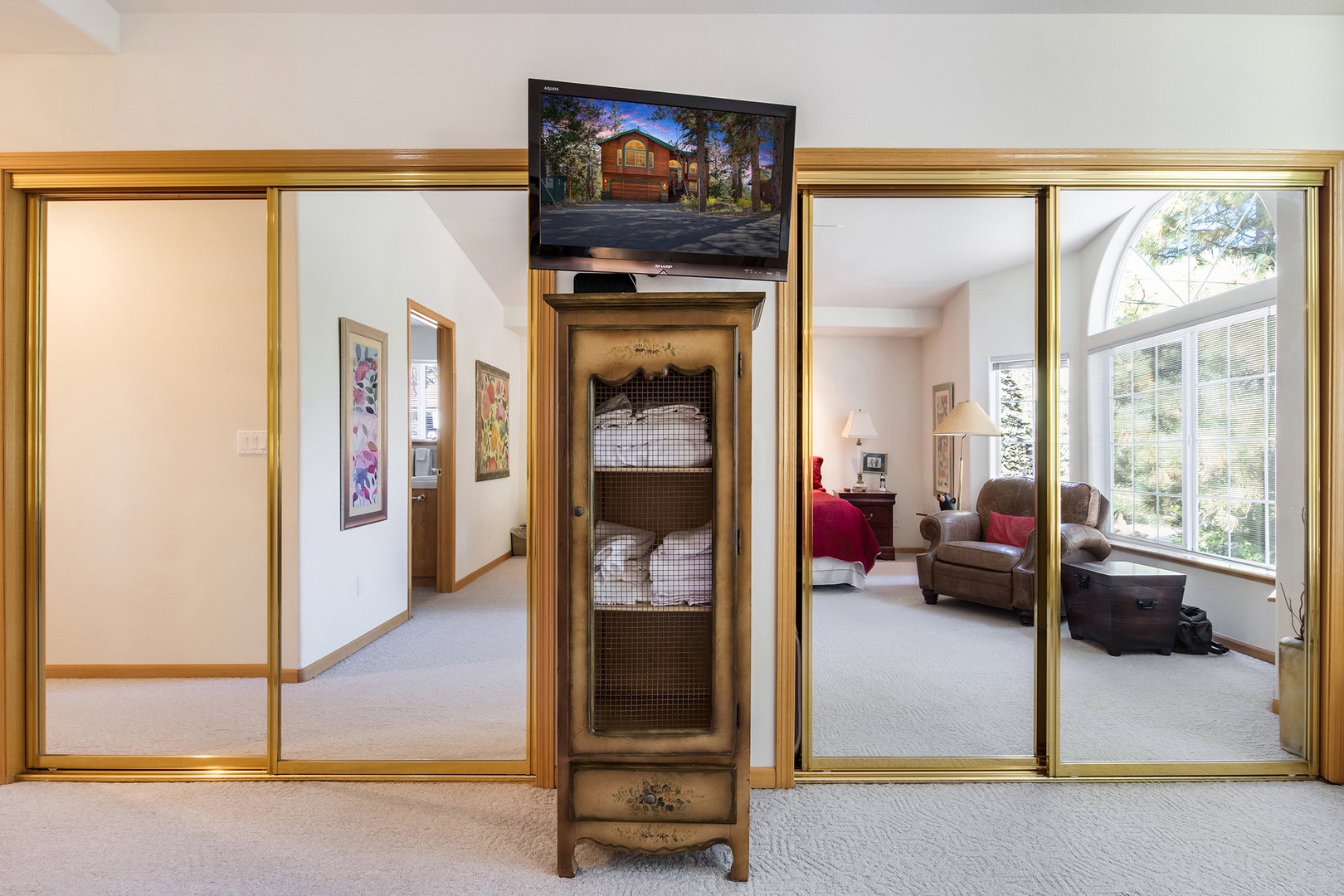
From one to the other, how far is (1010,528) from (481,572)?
1.98 meters

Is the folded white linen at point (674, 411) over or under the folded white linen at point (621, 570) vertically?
over

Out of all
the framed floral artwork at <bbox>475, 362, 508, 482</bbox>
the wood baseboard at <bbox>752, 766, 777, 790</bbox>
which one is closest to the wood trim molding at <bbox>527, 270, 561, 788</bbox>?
the framed floral artwork at <bbox>475, 362, 508, 482</bbox>

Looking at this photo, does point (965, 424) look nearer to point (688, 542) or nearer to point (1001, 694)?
point (1001, 694)

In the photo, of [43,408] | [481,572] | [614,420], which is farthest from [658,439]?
[43,408]

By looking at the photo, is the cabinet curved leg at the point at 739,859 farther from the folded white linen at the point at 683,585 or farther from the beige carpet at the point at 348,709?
the beige carpet at the point at 348,709

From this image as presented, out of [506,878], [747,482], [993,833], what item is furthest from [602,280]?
[993,833]

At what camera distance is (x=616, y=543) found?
191 cm

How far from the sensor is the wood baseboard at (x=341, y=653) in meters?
2.41

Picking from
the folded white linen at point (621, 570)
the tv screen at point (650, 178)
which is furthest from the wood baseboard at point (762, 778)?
the tv screen at point (650, 178)

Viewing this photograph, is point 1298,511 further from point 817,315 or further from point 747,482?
point 747,482

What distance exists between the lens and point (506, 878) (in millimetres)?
1812

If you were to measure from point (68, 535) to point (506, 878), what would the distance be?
2.04 m

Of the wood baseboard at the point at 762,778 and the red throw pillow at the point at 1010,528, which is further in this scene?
the red throw pillow at the point at 1010,528

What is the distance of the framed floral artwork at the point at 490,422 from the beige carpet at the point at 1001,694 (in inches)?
49.7
